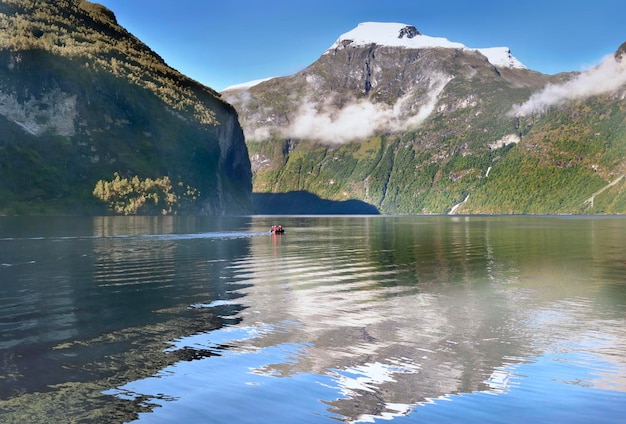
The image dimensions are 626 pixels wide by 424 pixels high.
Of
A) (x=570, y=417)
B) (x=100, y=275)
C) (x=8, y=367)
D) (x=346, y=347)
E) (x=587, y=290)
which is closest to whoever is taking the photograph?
(x=570, y=417)

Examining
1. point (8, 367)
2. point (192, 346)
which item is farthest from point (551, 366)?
point (8, 367)

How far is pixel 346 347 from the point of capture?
23422mm

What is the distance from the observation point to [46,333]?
85.4ft

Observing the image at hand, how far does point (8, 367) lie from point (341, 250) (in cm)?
6135

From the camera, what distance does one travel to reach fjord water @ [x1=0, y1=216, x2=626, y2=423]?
1630 cm

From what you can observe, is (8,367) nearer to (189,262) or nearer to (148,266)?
(148,266)

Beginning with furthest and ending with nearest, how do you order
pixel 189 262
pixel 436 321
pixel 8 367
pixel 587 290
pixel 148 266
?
pixel 189 262 → pixel 148 266 → pixel 587 290 → pixel 436 321 → pixel 8 367

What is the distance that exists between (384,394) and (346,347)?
6.12m

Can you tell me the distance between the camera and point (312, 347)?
23.5 metres

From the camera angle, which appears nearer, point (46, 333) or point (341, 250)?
point (46, 333)

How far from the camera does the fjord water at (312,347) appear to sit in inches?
642

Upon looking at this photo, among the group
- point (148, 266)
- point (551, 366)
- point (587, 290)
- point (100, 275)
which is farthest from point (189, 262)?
point (551, 366)

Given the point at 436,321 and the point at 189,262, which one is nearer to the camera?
the point at 436,321

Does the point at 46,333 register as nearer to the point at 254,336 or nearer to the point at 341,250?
the point at 254,336
